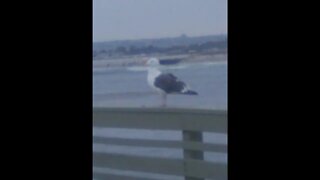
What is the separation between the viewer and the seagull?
3.08m

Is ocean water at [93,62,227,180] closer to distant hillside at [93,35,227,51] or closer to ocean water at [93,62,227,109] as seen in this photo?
ocean water at [93,62,227,109]

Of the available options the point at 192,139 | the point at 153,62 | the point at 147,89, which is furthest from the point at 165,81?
the point at 192,139

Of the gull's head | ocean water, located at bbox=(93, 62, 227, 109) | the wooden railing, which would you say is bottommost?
the wooden railing

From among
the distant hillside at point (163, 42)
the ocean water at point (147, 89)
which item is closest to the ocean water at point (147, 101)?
the ocean water at point (147, 89)

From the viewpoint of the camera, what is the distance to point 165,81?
3094mm

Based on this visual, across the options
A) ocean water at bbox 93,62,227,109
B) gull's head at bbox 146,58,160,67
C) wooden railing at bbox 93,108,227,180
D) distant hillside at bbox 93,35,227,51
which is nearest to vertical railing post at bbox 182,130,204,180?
wooden railing at bbox 93,108,227,180

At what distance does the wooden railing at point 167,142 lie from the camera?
309 cm

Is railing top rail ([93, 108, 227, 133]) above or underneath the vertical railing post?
above

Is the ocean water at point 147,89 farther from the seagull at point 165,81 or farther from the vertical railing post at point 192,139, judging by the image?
the vertical railing post at point 192,139

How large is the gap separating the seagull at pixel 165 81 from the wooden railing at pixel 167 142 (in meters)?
0.12

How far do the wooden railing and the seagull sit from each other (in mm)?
A: 115

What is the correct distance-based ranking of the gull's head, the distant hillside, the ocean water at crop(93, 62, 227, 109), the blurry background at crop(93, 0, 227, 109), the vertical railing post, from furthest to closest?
the vertical railing post → the gull's head → the ocean water at crop(93, 62, 227, 109) → the distant hillside → the blurry background at crop(93, 0, 227, 109)
